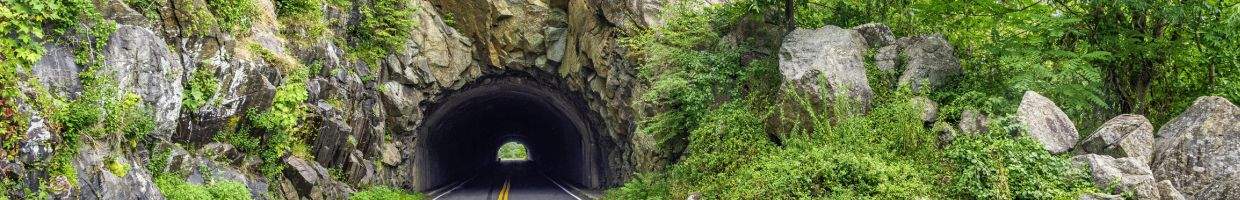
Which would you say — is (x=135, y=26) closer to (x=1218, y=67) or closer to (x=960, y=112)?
(x=960, y=112)

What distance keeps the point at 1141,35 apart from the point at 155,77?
13.4m

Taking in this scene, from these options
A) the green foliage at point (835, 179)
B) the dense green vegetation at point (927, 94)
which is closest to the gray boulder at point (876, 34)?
the dense green vegetation at point (927, 94)

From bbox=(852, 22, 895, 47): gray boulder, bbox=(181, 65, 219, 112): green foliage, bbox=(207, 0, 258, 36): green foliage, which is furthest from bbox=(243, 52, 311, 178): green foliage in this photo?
bbox=(852, 22, 895, 47): gray boulder

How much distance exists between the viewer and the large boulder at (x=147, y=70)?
9906 millimetres

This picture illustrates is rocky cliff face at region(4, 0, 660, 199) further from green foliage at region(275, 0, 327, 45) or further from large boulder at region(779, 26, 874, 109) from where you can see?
large boulder at region(779, 26, 874, 109)

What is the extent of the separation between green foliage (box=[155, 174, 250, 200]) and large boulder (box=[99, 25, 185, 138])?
0.65m

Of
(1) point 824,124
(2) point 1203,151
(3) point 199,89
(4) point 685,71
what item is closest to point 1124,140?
(2) point 1203,151

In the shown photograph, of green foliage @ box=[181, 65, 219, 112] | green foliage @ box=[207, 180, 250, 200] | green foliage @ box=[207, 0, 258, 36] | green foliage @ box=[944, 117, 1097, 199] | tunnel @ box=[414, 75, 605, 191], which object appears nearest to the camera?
green foliage @ box=[944, 117, 1097, 199]

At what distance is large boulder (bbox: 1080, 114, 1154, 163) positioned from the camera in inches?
392

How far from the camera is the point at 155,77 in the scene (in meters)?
10.3

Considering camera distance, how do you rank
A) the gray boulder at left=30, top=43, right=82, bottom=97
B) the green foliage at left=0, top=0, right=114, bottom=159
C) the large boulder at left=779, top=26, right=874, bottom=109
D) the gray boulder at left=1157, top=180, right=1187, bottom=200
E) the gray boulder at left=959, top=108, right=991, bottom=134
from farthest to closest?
the large boulder at left=779, top=26, right=874, bottom=109
the gray boulder at left=959, top=108, right=991, bottom=134
the gray boulder at left=1157, top=180, right=1187, bottom=200
the gray boulder at left=30, top=43, right=82, bottom=97
the green foliage at left=0, top=0, right=114, bottom=159

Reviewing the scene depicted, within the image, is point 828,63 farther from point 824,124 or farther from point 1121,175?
point 1121,175

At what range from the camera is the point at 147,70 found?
1018cm

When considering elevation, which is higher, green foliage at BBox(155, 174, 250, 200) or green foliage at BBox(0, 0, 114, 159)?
green foliage at BBox(0, 0, 114, 159)
